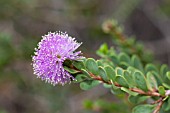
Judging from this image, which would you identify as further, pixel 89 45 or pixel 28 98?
pixel 89 45

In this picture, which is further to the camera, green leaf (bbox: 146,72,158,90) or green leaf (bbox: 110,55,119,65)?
green leaf (bbox: 110,55,119,65)

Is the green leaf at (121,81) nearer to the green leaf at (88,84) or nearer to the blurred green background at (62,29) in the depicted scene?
the green leaf at (88,84)

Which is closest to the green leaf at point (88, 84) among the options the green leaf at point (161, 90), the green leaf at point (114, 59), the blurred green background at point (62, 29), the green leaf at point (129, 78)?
the green leaf at point (129, 78)

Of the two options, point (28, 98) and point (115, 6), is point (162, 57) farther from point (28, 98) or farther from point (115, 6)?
point (28, 98)

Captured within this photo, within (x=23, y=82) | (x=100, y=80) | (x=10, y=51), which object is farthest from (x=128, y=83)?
(x=23, y=82)

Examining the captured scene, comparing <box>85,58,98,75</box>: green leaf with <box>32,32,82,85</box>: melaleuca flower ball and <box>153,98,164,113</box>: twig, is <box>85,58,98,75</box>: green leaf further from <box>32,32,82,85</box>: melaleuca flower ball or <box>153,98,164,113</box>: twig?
<box>153,98,164,113</box>: twig

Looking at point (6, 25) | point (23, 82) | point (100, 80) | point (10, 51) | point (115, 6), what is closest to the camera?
point (100, 80)

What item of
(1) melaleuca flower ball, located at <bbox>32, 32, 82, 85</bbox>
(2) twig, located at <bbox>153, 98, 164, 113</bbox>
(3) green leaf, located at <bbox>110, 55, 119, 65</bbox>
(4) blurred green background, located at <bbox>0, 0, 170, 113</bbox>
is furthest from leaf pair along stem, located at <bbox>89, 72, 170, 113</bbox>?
(4) blurred green background, located at <bbox>0, 0, 170, 113</bbox>
